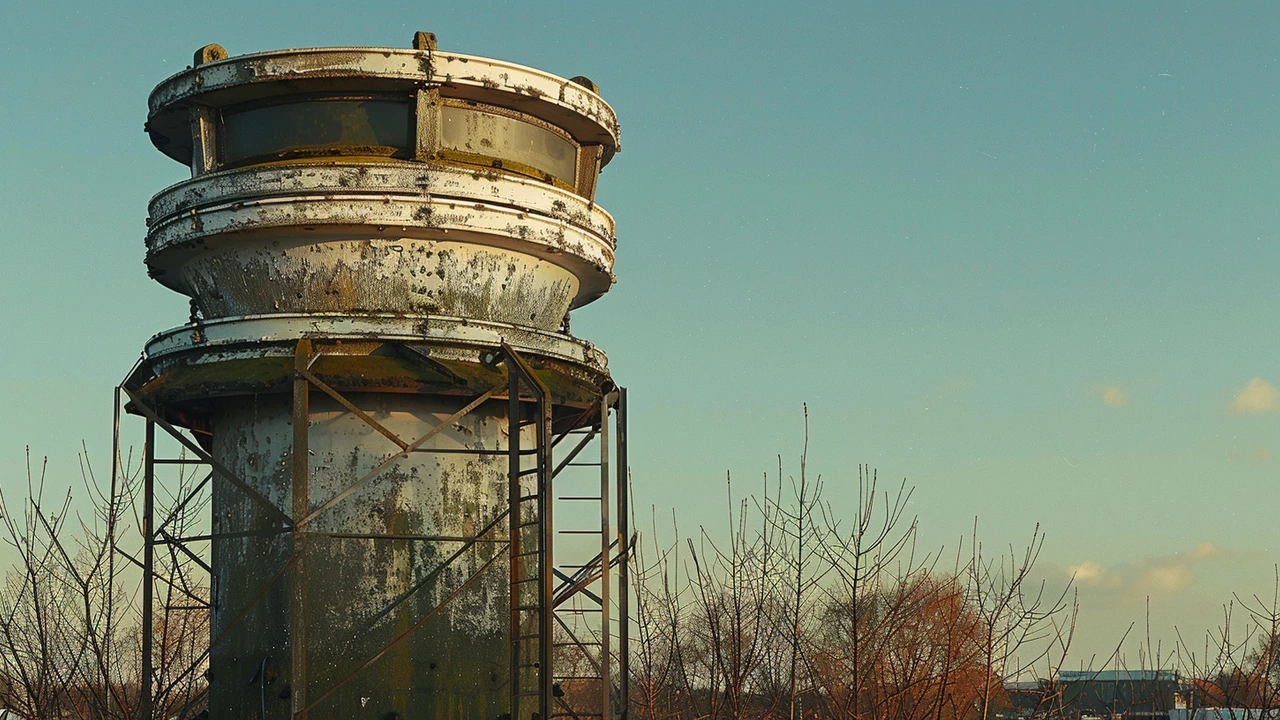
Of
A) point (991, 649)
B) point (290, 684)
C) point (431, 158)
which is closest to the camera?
point (991, 649)

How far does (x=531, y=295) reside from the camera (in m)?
15.3


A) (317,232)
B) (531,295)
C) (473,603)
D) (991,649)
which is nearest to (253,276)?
(317,232)

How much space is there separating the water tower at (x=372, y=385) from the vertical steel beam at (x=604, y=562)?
1.3 inches

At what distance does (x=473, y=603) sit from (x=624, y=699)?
6.27 feet

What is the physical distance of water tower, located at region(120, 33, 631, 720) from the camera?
13750 mm

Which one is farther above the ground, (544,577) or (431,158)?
(431,158)

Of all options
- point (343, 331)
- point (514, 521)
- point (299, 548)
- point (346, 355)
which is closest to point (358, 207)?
point (343, 331)

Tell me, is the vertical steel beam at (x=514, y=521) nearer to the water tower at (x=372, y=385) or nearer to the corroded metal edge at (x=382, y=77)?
the water tower at (x=372, y=385)

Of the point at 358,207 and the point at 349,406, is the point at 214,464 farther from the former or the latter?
the point at 358,207

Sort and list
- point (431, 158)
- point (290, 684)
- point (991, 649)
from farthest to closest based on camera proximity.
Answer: point (431, 158) < point (290, 684) < point (991, 649)

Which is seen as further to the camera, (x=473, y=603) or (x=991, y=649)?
(x=473, y=603)

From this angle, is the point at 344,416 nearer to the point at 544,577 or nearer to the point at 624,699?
the point at 544,577

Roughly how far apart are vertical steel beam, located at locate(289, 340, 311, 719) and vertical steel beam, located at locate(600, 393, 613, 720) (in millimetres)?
3038

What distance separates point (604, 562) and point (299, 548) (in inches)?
127
